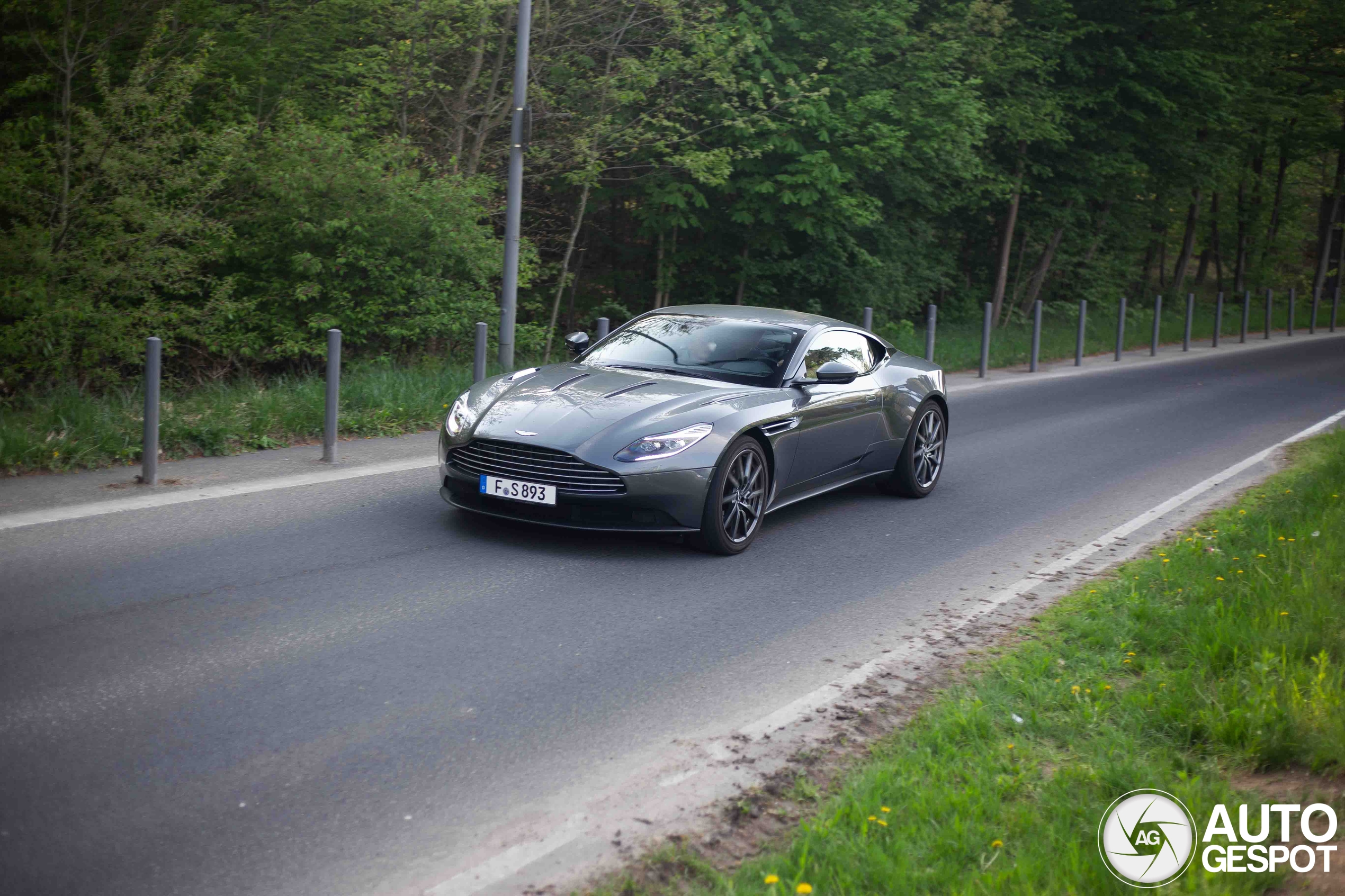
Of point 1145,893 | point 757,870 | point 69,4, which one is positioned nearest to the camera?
point 1145,893

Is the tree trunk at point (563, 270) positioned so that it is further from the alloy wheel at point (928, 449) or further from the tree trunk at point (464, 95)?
the alloy wheel at point (928, 449)

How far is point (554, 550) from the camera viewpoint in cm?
718

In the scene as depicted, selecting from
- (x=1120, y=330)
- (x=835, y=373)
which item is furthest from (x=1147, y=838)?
(x=1120, y=330)

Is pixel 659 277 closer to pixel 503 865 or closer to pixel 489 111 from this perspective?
pixel 489 111

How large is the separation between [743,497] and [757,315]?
1947 mm

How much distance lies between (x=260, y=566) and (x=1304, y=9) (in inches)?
1719

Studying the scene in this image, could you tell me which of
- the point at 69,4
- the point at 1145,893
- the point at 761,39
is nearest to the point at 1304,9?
the point at 761,39

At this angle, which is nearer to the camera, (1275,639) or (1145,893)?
(1145,893)

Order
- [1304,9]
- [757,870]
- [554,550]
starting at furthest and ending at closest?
1. [1304,9]
2. [554,550]
3. [757,870]

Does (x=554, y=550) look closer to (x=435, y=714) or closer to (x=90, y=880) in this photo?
(x=435, y=714)

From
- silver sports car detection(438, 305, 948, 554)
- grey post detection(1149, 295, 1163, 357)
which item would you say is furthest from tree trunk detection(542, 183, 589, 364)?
grey post detection(1149, 295, 1163, 357)

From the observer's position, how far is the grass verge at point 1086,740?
11.2 ft

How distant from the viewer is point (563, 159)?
19.4m

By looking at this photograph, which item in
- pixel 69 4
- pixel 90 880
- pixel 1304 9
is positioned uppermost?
pixel 1304 9
